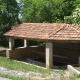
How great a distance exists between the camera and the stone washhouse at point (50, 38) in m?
17.8

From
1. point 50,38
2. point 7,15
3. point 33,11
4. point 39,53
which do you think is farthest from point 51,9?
point 50,38

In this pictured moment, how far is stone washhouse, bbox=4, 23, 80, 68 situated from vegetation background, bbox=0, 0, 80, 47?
234 inches

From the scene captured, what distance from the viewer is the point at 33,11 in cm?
3070

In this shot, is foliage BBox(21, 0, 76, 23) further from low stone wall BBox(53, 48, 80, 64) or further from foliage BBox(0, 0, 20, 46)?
low stone wall BBox(53, 48, 80, 64)

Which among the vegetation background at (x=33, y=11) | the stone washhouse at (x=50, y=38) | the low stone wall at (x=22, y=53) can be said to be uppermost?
the vegetation background at (x=33, y=11)

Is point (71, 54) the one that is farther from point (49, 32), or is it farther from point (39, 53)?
point (39, 53)

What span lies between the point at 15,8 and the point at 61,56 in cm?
1260

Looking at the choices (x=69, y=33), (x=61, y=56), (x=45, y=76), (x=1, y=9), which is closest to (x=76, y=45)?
(x=61, y=56)

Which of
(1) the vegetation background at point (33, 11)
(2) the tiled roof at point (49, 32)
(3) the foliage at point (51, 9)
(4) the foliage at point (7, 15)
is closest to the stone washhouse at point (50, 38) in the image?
(2) the tiled roof at point (49, 32)

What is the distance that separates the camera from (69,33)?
18156 millimetres

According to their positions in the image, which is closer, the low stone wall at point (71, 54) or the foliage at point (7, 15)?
the low stone wall at point (71, 54)

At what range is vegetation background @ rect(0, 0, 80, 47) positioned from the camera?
29016 millimetres

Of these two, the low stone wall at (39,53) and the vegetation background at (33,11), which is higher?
the vegetation background at (33,11)

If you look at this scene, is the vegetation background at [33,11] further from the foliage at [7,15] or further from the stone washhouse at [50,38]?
the stone washhouse at [50,38]
